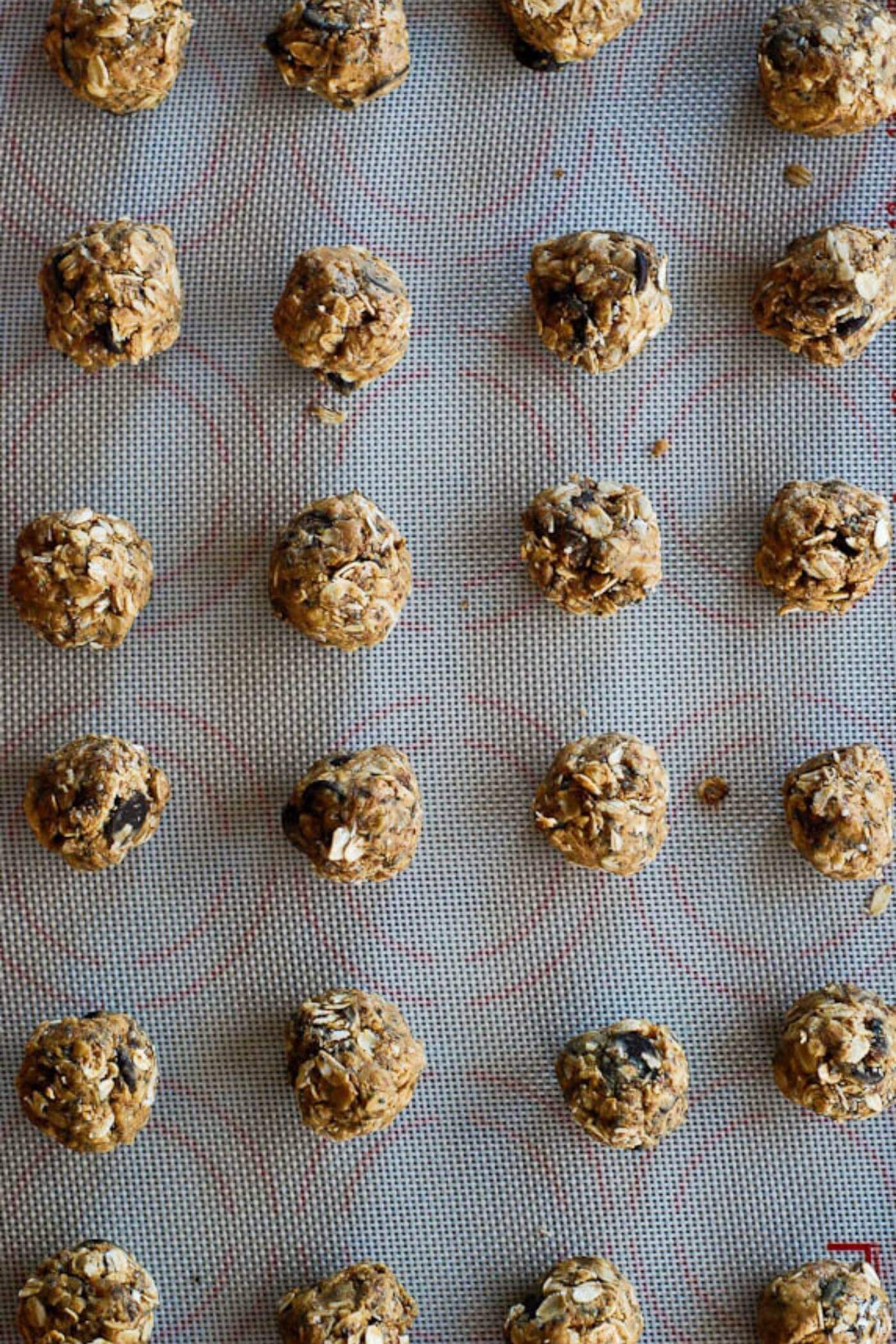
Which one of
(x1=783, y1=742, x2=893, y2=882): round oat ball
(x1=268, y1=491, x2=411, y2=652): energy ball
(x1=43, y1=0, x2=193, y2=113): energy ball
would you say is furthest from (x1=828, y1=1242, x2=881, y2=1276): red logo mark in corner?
(x1=43, y1=0, x2=193, y2=113): energy ball

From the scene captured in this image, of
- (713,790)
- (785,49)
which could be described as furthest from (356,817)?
(785,49)

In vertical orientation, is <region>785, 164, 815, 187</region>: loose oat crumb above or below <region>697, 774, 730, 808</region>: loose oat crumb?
above

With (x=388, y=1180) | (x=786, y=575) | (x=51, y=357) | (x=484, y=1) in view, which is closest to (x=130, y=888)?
(x=388, y=1180)

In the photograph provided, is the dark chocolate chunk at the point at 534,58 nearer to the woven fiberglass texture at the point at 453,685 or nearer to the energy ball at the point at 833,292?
the woven fiberglass texture at the point at 453,685

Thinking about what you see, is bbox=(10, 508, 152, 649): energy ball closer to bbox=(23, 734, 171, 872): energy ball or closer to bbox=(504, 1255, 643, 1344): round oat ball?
bbox=(23, 734, 171, 872): energy ball

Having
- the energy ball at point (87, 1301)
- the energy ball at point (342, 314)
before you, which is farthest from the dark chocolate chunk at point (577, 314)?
the energy ball at point (87, 1301)

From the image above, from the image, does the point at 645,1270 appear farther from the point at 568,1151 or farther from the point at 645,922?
the point at 645,922
